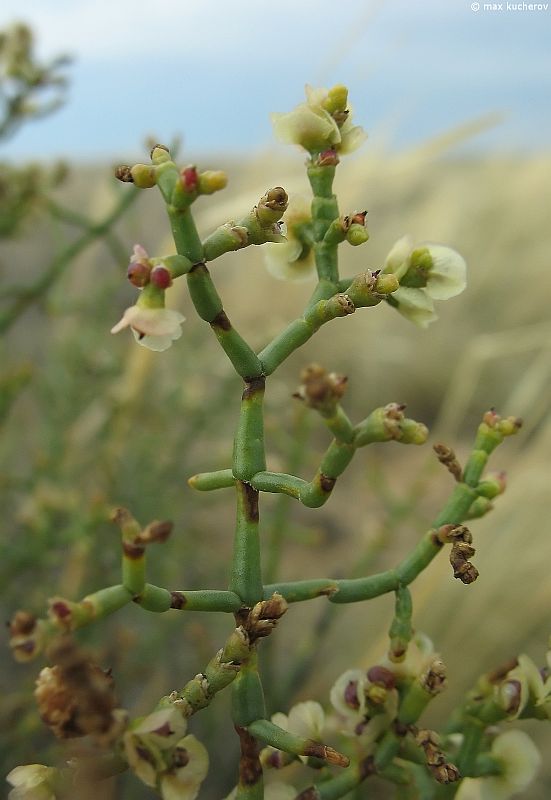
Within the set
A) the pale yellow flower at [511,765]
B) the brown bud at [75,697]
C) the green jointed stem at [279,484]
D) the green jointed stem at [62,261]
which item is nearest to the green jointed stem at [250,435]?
the green jointed stem at [279,484]

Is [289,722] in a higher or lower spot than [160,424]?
lower

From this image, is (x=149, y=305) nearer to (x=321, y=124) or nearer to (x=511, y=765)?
(x=321, y=124)

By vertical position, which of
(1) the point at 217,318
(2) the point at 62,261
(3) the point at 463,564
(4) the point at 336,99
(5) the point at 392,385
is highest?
(5) the point at 392,385

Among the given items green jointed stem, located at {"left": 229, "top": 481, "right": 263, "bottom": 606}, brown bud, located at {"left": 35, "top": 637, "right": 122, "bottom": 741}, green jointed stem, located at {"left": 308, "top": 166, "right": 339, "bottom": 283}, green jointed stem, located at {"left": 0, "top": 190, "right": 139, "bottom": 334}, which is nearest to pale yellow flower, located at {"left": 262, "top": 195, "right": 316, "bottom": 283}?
green jointed stem, located at {"left": 308, "top": 166, "right": 339, "bottom": 283}

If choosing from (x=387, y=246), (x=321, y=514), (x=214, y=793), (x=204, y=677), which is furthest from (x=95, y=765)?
(x=387, y=246)

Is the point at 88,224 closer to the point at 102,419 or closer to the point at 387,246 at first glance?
the point at 102,419

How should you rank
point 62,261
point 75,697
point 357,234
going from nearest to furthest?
point 75,697 < point 357,234 < point 62,261

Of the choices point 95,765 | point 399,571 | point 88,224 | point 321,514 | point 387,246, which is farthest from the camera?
point 387,246

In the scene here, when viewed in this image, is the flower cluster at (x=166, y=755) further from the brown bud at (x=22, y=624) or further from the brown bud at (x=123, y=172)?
the brown bud at (x=123, y=172)

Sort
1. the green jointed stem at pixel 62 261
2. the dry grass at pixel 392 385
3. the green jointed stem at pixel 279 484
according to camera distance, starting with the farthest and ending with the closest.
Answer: the dry grass at pixel 392 385 < the green jointed stem at pixel 62 261 < the green jointed stem at pixel 279 484

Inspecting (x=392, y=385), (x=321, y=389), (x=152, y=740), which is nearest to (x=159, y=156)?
(x=321, y=389)

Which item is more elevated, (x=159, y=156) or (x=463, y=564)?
(x=159, y=156)
